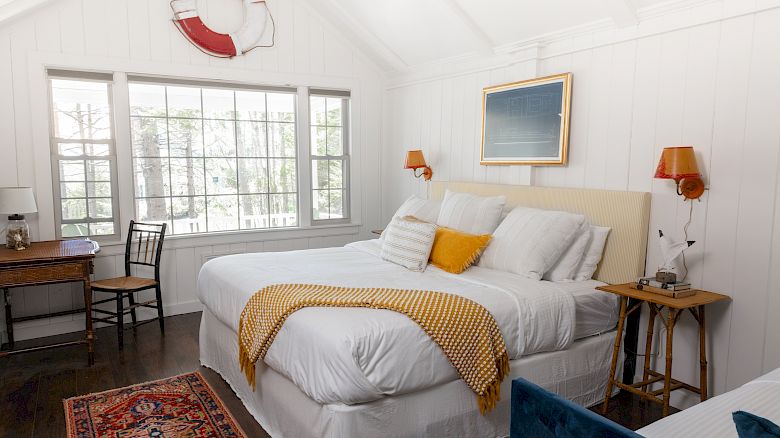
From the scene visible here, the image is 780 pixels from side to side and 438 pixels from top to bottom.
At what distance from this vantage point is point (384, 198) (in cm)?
566

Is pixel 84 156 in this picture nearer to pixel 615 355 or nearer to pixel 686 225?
pixel 615 355

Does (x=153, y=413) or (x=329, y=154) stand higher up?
(x=329, y=154)

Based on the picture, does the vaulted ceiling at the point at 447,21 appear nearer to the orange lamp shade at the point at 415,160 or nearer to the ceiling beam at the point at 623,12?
the ceiling beam at the point at 623,12

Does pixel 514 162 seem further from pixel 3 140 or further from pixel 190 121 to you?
pixel 3 140

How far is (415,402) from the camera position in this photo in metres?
2.33

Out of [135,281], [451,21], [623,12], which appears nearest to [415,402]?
[623,12]

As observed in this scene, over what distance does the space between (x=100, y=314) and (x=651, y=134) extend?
4.25 meters

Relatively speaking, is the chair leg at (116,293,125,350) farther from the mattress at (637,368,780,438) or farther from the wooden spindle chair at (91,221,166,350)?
the mattress at (637,368,780,438)

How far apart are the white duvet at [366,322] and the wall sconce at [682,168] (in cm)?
83

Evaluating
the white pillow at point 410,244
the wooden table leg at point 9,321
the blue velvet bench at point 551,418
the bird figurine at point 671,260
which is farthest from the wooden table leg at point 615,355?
the wooden table leg at point 9,321

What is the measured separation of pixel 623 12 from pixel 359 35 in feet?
8.58

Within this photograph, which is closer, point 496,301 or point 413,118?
point 496,301

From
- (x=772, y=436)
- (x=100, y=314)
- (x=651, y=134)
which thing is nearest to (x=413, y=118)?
(x=651, y=134)

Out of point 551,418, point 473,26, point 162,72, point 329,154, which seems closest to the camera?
point 551,418
